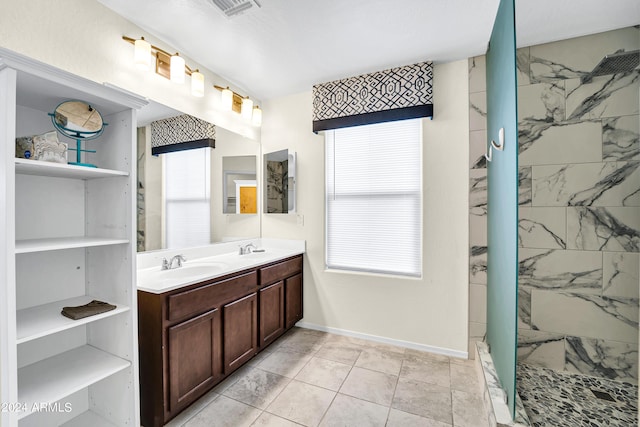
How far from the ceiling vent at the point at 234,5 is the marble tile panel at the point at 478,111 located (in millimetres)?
1783

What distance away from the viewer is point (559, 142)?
2002mm

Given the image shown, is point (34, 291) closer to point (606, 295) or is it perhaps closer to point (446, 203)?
point (446, 203)

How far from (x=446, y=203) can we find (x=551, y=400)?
1438mm

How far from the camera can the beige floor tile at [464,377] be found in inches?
76.5

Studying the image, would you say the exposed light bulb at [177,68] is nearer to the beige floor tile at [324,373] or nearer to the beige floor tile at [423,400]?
the beige floor tile at [324,373]

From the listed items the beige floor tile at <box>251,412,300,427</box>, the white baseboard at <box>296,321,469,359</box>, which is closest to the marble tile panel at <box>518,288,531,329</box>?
the white baseboard at <box>296,321,469,359</box>

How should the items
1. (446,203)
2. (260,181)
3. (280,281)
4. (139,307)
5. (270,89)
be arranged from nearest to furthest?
(139,307)
(446,203)
(280,281)
(270,89)
(260,181)

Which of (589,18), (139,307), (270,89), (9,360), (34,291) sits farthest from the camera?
(270,89)

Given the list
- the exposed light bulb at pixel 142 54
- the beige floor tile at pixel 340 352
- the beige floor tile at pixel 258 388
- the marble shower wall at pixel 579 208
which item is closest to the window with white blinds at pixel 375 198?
the beige floor tile at pixel 340 352

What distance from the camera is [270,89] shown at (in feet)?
9.37

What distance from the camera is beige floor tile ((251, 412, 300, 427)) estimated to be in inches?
62.8

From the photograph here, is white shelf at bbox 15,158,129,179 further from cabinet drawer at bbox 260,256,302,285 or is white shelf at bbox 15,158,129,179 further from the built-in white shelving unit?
cabinet drawer at bbox 260,256,302,285

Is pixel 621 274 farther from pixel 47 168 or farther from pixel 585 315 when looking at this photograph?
pixel 47 168

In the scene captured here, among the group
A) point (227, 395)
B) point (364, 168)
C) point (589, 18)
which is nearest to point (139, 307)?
point (227, 395)
